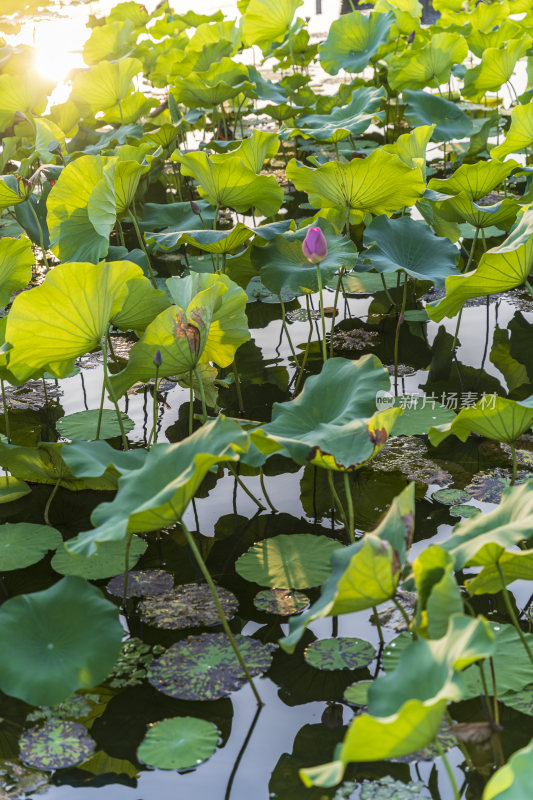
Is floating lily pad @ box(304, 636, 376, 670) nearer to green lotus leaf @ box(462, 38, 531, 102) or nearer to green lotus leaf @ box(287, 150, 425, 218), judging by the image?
green lotus leaf @ box(287, 150, 425, 218)

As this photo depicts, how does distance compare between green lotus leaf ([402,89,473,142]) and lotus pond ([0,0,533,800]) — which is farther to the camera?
green lotus leaf ([402,89,473,142])

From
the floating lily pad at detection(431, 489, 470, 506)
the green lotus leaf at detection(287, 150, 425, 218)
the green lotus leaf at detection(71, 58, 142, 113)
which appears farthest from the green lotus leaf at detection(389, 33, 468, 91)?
the floating lily pad at detection(431, 489, 470, 506)

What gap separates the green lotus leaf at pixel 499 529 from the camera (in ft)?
3.43

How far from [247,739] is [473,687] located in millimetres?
344

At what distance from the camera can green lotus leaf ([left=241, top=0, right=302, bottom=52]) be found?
4296mm

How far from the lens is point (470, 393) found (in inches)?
89.0

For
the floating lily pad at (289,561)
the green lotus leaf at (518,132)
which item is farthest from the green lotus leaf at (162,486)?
the green lotus leaf at (518,132)

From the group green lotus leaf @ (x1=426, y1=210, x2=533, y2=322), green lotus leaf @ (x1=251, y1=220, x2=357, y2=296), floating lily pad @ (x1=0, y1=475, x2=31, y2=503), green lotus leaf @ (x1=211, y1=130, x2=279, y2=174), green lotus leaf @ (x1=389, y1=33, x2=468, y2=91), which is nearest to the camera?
green lotus leaf @ (x1=426, y1=210, x2=533, y2=322)

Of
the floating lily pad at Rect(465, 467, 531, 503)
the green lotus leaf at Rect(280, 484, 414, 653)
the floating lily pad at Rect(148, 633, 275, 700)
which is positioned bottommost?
the floating lily pad at Rect(148, 633, 275, 700)

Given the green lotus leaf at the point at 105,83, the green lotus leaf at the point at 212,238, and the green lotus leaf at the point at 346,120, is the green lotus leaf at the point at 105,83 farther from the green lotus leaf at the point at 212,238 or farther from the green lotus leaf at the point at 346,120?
the green lotus leaf at the point at 212,238

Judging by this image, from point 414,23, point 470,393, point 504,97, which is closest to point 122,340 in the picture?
point 470,393

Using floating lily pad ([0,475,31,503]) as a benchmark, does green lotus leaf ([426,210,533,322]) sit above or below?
above

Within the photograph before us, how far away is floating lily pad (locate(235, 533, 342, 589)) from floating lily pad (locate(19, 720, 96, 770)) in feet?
1.37

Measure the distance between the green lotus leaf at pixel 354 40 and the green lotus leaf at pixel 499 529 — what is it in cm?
324
